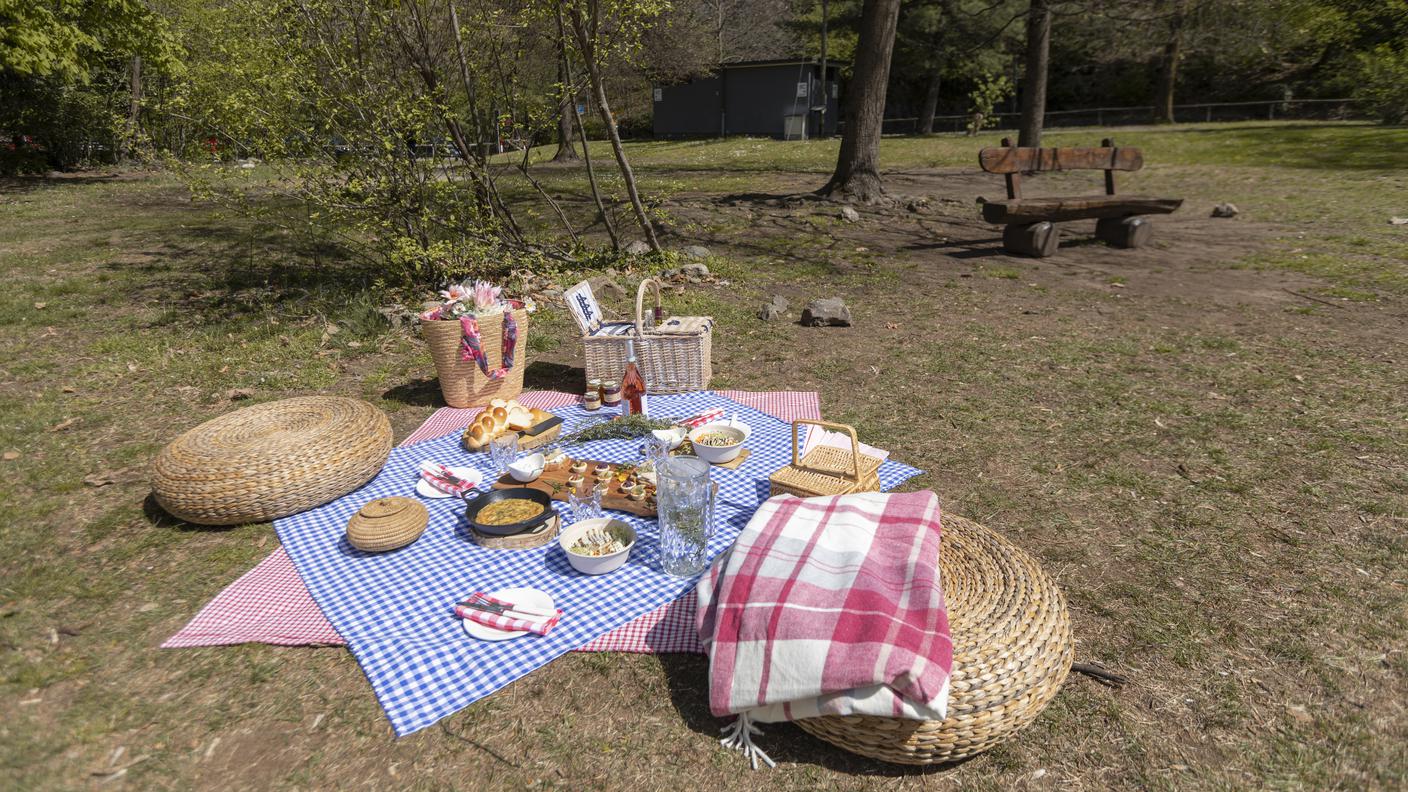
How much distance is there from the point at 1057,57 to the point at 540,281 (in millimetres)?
36757

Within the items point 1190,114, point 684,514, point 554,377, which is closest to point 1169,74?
point 1190,114

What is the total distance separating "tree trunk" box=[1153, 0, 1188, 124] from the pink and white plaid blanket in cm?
3527

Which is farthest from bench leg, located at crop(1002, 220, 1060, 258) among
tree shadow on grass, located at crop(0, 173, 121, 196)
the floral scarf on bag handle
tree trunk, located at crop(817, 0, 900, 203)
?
tree shadow on grass, located at crop(0, 173, 121, 196)

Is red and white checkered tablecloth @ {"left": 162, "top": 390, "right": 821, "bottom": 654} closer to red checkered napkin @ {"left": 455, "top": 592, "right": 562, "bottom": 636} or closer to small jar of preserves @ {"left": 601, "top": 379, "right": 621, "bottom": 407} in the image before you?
red checkered napkin @ {"left": 455, "top": 592, "right": 562, "bottom": 636}

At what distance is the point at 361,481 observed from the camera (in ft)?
14.2

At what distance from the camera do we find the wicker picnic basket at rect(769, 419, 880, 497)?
382 cm

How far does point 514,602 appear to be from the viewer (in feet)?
10.6

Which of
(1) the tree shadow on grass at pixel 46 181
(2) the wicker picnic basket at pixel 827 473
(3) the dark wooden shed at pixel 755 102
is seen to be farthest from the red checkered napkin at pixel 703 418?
(3) the dark wooden shed at pixel 755 102

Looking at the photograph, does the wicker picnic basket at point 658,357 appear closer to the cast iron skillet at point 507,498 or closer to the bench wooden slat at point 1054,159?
the cast iron skillet at point 507,498

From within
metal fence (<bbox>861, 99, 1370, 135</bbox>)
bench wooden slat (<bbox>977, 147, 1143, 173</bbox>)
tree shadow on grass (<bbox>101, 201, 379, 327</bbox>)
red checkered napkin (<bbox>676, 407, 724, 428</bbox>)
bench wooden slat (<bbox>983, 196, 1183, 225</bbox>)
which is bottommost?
red checkered napkin (<bbox>676, 407, 724, 428</bbox>)

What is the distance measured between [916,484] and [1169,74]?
37.1 metres

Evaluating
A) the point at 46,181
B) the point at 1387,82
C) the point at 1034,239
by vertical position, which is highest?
the point at 1387,82

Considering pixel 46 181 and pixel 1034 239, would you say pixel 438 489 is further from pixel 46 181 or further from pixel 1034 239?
pixel 46 181

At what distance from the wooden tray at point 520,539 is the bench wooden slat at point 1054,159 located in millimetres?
8426
